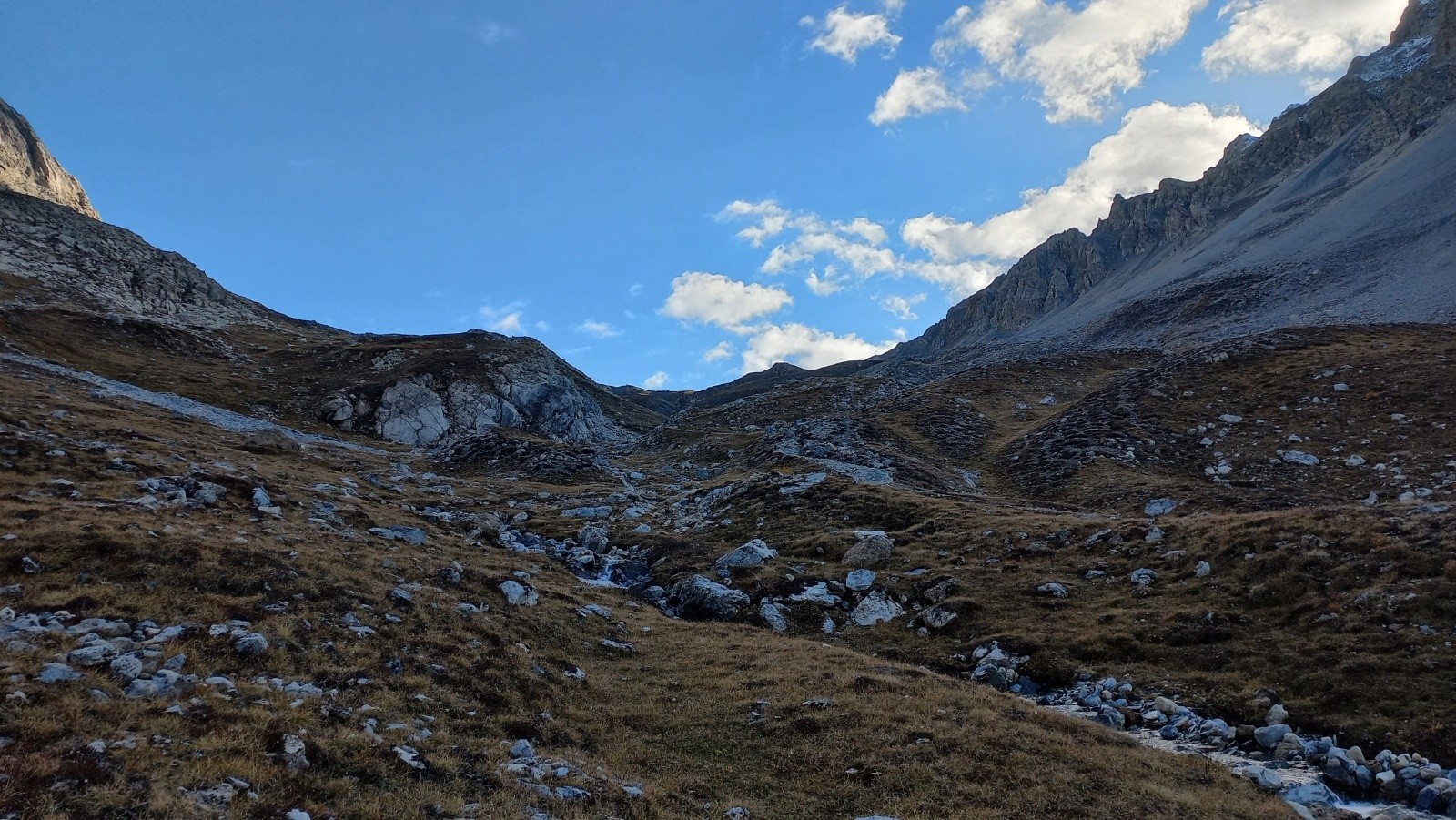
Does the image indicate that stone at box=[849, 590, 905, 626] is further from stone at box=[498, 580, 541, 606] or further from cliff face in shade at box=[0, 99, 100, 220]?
cliff face in shade at box=[0, 99, 100, 220]

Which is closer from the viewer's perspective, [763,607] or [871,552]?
[763,607]

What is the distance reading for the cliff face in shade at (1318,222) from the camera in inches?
3580

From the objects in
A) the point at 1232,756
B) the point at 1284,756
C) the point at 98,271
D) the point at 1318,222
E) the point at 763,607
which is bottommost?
the point at 763,607

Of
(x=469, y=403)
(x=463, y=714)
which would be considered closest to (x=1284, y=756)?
(x=463, y=714)

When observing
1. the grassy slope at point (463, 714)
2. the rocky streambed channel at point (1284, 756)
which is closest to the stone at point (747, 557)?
the grassy slope at point (463, 714)

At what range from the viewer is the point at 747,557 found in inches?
1400

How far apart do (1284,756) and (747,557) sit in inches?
903

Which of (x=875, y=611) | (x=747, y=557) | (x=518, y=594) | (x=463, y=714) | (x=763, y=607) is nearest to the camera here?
(x=463, y=714)

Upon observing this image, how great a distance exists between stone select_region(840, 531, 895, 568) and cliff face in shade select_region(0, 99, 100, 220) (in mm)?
196072

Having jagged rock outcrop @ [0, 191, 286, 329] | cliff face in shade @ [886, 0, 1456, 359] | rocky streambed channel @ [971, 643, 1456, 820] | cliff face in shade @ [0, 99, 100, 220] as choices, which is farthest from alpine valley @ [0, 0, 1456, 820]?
cliff face in shade @ [0, 99, 100, 220]

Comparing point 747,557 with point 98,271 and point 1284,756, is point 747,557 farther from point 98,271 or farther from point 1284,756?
point 98,271

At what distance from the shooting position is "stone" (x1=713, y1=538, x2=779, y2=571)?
1374 inches

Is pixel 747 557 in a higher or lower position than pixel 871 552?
lower

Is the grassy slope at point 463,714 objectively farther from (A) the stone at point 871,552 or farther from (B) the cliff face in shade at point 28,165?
(B) the cliff face in shade at point 28,165
